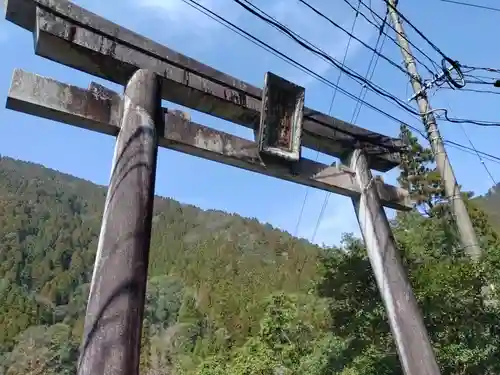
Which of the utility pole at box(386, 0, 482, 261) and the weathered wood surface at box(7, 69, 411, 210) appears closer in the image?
the weathered wood surface at box(7, 69, 411, 210)

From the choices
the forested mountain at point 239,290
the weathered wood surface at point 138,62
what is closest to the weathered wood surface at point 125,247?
the weathered wood surface at point 138,62

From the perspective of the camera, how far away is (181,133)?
3.67m

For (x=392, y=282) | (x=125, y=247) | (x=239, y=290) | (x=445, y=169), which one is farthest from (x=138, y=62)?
(x=239, y=290)

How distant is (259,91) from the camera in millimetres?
4371

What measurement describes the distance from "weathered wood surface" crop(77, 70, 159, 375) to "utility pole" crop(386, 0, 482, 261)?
415 cm

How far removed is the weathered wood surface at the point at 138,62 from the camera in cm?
322

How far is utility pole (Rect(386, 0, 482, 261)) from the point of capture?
657cm

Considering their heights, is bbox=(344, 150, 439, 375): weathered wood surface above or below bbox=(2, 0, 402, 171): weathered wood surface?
below

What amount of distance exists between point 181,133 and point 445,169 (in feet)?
16.6

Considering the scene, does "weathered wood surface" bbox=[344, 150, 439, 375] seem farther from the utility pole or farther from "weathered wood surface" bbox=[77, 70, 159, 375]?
the utility pole

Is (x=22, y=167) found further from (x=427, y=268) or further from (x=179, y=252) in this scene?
(x=427, y=268)

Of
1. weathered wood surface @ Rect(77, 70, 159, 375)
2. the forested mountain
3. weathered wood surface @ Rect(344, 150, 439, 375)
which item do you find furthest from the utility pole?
weathered wood surface @ Rect(77, 70, 159, 375)

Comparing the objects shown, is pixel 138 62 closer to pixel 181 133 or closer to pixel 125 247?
pixel 181 133

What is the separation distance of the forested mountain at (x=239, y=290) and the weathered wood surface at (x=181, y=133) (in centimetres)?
283
